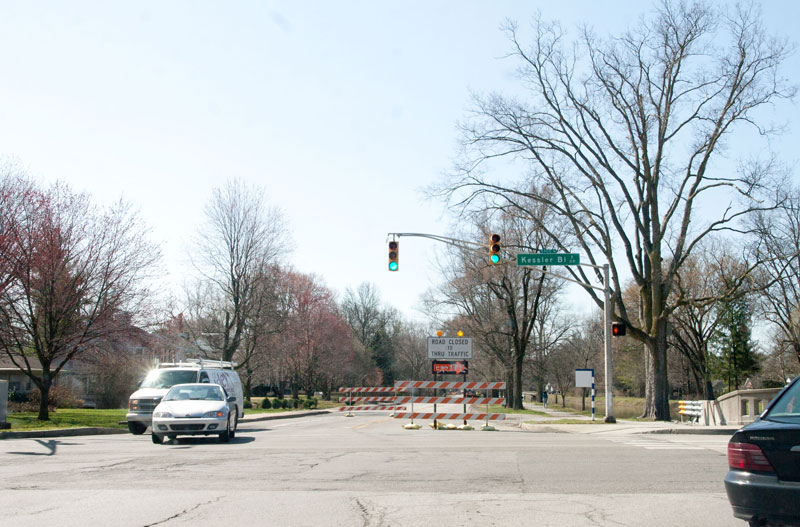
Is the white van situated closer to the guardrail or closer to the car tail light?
the car tail light

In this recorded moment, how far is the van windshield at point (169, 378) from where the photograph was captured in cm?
2253

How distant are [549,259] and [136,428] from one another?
14.5 meters

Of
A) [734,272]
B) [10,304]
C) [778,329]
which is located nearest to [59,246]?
[10,304]

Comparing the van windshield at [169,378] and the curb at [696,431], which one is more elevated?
the van windshield at [169,378]

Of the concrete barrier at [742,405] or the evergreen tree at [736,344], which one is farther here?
the evergreen tree at [736,344]

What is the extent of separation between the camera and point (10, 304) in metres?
25.9

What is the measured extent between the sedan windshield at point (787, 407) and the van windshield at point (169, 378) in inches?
747

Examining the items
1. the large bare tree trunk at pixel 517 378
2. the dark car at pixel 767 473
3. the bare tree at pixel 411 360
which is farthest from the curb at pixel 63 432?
the bare tree at pixel 411 360

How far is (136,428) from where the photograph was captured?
21750 millimetres

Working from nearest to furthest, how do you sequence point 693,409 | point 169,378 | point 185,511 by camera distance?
point 185,511 → point 169,378 → point 693,409

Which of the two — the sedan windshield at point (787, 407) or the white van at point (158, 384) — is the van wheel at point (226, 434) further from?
the sedan windshield at point (787, 407)

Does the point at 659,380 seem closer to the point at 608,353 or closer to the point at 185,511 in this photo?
the point at 608,353

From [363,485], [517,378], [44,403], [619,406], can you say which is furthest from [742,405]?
[619,406]

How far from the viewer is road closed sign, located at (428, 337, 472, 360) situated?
28.7m
